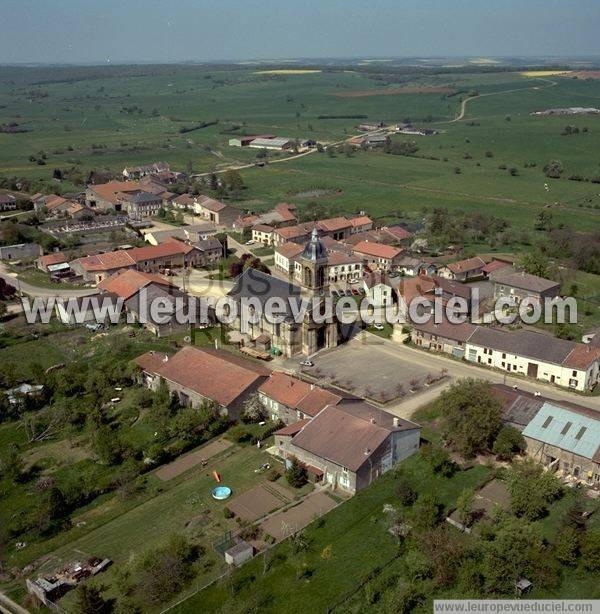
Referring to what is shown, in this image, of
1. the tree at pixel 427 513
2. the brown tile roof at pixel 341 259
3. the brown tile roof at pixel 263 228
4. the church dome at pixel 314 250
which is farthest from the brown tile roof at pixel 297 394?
the brown tile roof at pixel 263 228

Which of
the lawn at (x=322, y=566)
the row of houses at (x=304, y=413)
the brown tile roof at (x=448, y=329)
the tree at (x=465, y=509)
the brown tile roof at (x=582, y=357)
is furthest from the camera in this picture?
the brown tile roof at (x=448, y=329)

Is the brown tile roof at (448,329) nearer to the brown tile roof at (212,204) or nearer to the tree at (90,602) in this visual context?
the tree at (90,602)

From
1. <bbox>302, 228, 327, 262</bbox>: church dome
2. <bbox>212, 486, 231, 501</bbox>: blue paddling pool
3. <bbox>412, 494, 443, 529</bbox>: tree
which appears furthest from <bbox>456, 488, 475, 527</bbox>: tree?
<bbox>302, 228, 327, 262</bbox>: church dome

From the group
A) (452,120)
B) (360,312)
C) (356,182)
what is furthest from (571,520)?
(452,120)

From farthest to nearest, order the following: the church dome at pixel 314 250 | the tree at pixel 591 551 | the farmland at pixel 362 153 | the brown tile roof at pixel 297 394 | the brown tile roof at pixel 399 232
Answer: the farmland at pixel 362 153, the brown tile roof at pixel 399 232, the church dome at pixel 314 250, the brown tile roof at pixel 297 394, the tree at pixel 591 551

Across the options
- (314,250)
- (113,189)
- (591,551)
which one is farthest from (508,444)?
(113,189)

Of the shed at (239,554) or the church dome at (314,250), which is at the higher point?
the church dome at (314,250)
